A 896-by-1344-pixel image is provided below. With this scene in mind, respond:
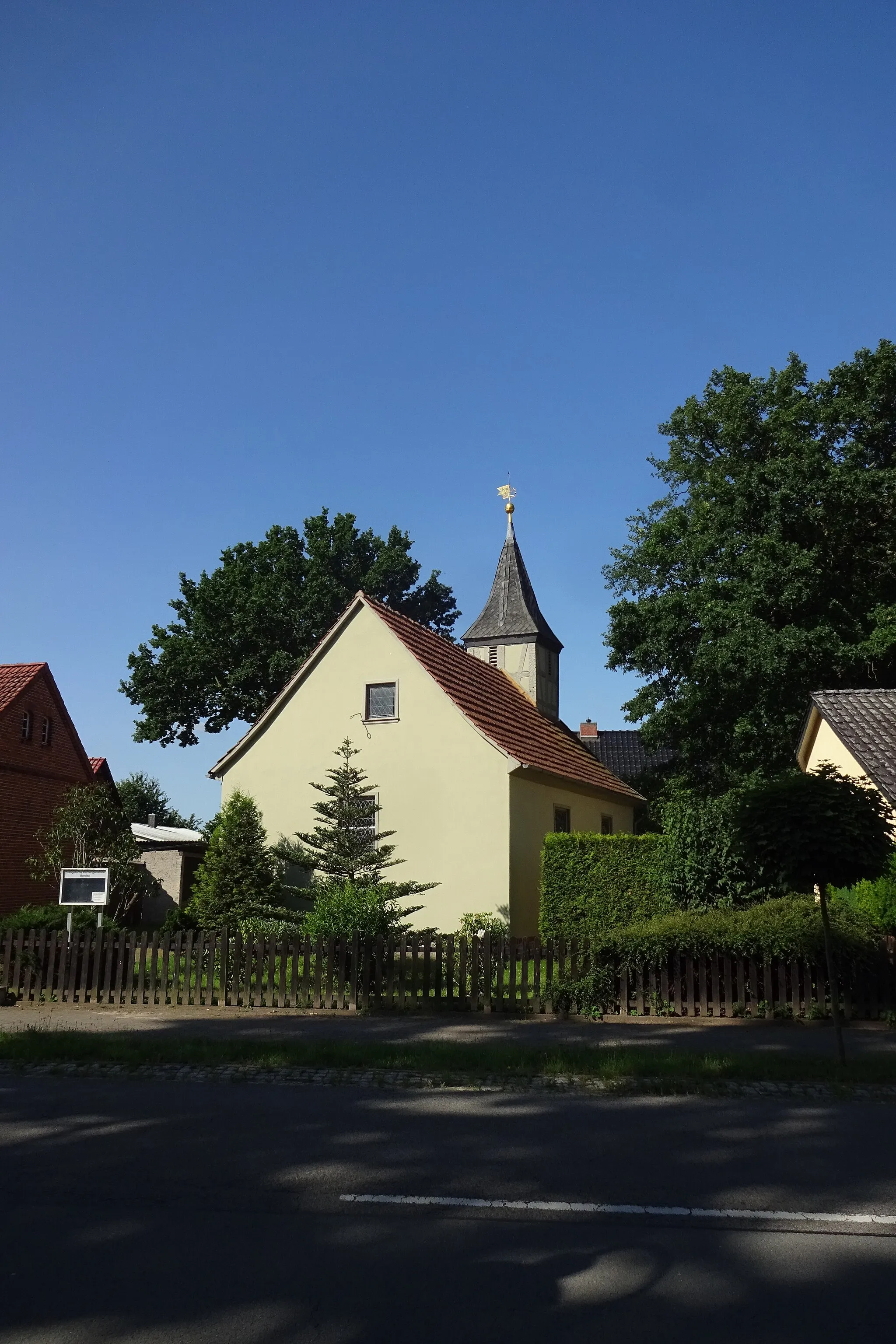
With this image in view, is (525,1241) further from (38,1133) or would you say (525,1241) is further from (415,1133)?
(38,1133)

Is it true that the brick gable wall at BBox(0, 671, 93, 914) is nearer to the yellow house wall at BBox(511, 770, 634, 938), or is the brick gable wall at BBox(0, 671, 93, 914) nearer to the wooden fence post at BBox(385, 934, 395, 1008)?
the yellow house wall at BBox(511, 770, 634, 938)

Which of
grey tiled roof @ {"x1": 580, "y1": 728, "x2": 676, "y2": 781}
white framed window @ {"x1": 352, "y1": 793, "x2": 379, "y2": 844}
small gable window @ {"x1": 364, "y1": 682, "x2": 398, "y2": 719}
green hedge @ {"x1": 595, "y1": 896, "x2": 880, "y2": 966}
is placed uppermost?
grey tiled roof @ {"x1": 580, "y1": 728, "x2": 676, "y2": 781}

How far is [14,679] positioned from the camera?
33625 millimetres

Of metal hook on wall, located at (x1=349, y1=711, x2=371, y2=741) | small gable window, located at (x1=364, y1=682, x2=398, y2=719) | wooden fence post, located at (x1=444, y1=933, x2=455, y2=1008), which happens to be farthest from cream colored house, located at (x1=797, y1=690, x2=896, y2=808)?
metal hook on wall, located at (x1=349, y1=711, x2=371, y2=741)

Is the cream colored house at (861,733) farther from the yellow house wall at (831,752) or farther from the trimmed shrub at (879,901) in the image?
the trimmed shrub at (879,901)

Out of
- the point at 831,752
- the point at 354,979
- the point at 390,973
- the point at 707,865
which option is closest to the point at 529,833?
the point at 707,865

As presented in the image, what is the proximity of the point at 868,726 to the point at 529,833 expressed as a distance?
7.62 metres

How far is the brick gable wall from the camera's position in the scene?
102 ft

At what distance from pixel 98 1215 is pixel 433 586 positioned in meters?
48.9

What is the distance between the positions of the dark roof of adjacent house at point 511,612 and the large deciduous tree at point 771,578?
3.06 metres

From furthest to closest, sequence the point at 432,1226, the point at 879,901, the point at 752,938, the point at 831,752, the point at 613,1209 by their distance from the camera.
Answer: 1. the point at 831,752
2. the point at 879,901
3. the point at 752,938
4. the point at 613,1209
5. the point at 432,1226

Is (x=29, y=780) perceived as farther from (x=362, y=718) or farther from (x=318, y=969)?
(x=318, y=969)

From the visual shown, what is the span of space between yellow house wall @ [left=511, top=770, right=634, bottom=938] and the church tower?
21.4ft

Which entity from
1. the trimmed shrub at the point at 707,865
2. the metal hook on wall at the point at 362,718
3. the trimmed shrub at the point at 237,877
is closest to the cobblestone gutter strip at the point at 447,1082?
the trimmed shrub at the point at 707,865
